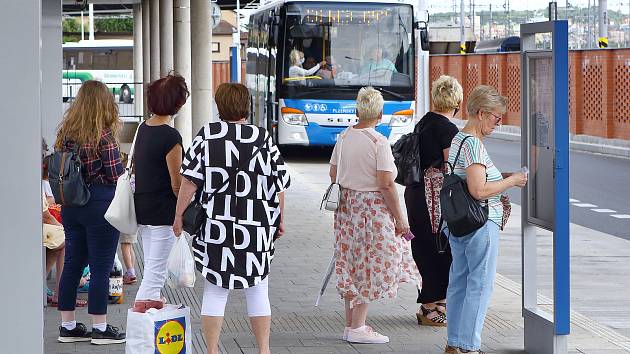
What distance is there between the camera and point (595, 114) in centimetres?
2998

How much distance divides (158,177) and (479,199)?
5.97ft

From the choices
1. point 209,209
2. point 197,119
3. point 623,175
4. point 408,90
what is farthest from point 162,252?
point 408,90

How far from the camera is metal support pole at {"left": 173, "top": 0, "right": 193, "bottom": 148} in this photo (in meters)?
20.6

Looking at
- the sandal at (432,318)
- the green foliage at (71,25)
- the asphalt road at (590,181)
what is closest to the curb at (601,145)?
the asphalt road at (590,181)

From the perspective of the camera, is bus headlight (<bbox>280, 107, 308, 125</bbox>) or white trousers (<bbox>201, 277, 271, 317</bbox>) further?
bus headlight (<bbox>280, 107, 308, 125</bbox>)

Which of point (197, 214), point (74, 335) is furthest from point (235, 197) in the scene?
point (74, 335)

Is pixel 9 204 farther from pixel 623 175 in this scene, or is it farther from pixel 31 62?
pixel 623 175

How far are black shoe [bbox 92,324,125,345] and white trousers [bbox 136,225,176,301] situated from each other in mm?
505

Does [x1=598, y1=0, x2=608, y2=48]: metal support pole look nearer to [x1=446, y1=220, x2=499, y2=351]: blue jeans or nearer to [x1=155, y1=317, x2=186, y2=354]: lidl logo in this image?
[x1=446, y1=220, x2=499, y2=351]: blue jeans

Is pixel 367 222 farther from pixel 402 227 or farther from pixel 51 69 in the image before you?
pixel 51 69

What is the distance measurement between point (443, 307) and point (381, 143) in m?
1.35

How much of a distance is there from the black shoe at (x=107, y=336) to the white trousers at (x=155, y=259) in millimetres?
505

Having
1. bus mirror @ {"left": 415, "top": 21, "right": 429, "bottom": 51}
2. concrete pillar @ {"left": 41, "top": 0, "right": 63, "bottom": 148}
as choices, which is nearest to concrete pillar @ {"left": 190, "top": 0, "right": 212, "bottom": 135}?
bus mirror @ {"left": 415, "top": 21, "right": 429, "bottom": 51}

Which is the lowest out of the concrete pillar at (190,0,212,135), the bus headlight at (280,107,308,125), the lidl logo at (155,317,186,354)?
the lidl logo at (155,317,186,354)
